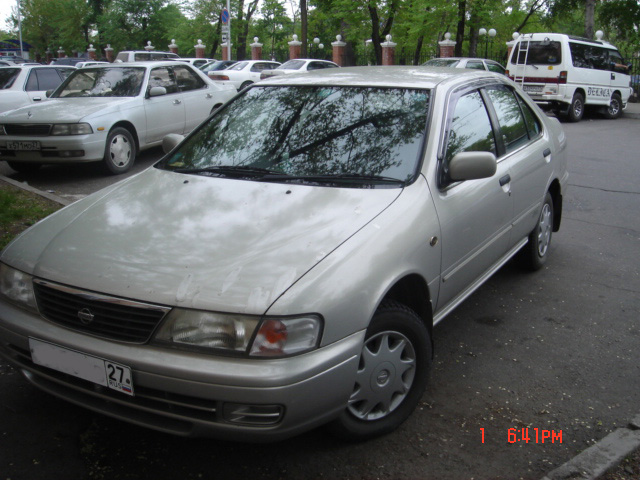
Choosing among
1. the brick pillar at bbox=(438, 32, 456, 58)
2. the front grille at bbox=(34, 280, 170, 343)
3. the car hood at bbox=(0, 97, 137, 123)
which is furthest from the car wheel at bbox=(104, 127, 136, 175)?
the brick pillar at bbox=(438, 32, 456, 58)

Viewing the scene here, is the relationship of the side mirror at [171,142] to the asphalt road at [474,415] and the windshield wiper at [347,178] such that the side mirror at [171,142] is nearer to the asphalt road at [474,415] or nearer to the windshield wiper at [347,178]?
the windshield wiper at [347,178]

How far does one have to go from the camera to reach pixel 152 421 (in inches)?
98.7

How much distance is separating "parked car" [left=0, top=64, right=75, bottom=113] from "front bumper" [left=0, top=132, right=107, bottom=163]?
345cm

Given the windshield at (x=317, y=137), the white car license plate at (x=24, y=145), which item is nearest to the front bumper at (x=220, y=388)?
the windshield at (x=317, y=137)

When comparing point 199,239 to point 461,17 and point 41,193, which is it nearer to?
point 41,193

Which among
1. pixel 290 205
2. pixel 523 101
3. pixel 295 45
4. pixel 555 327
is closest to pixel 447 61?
pixel 523 101

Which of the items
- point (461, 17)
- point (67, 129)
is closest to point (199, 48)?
point (461, 17)

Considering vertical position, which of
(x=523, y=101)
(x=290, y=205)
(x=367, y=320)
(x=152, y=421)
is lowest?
(x=152, y=421)

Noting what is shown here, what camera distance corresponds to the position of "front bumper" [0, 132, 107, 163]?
328 inches

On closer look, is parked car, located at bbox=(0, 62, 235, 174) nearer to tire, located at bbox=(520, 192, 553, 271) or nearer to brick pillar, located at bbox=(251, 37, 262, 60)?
tire, located at bbox=(520, 192, 553, 271)

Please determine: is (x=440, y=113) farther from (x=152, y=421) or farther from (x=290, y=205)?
(x=152, y=421)

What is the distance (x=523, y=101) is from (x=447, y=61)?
1386 centimetres

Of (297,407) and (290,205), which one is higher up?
(290,205)

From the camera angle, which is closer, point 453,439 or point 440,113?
point 453,439
